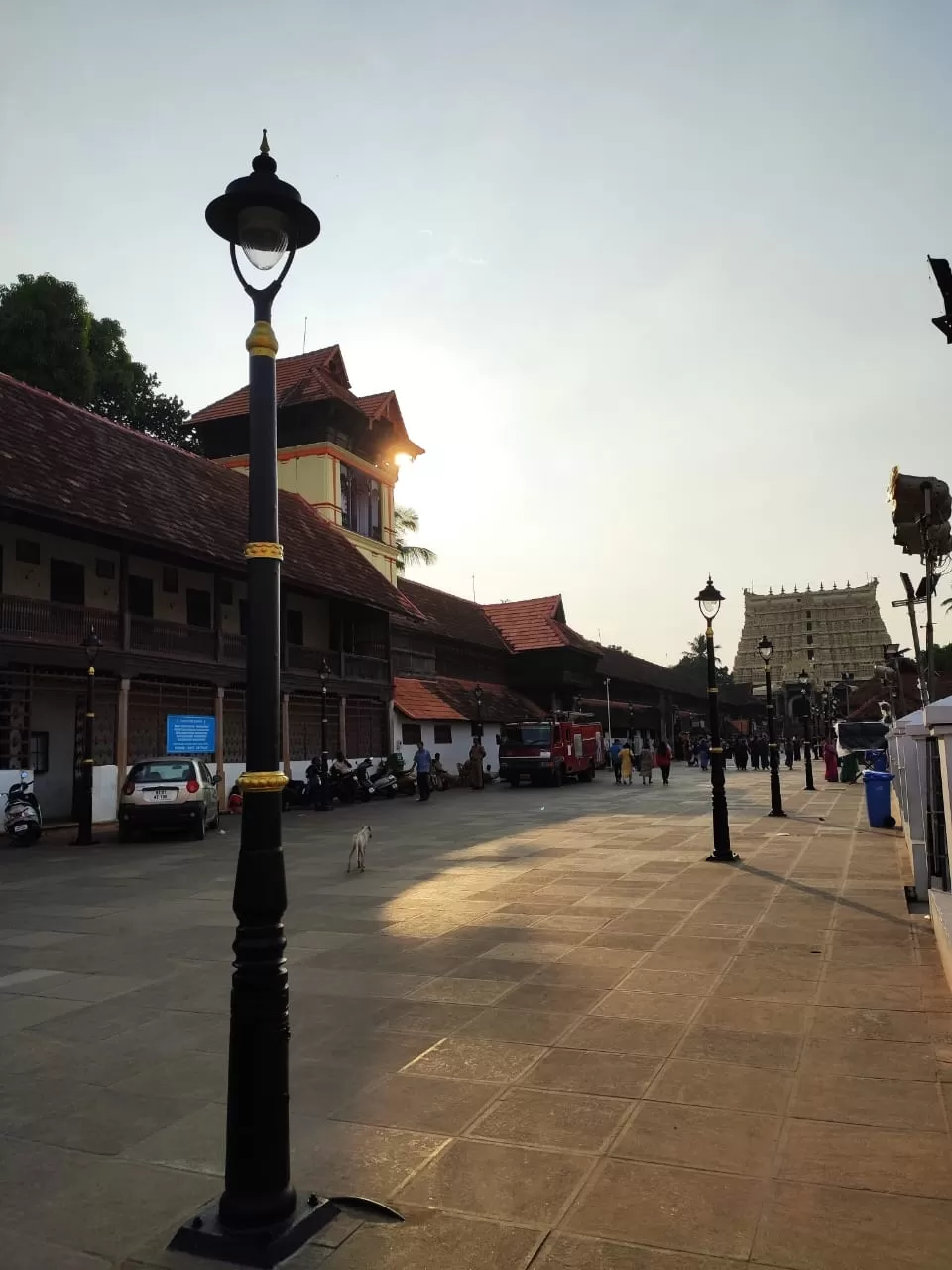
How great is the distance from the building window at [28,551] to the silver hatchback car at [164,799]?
6.38 m

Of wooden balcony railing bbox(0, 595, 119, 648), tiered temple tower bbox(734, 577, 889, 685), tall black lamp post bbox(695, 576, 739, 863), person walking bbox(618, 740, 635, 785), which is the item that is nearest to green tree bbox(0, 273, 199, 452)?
wooden balcony railing bbox(0, 595, 119, 648)

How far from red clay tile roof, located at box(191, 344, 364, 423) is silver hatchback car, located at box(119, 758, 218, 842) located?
1990 centimetres

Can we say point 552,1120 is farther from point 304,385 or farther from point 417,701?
point 304,385

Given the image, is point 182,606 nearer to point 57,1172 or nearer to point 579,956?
point 579,956

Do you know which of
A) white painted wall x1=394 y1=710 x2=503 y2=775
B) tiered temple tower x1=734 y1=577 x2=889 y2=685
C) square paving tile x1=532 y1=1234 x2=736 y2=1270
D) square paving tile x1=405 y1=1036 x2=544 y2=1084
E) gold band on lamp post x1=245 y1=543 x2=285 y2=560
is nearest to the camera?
square paving tile x1=532 y1=1234 x2=736 y2=1270

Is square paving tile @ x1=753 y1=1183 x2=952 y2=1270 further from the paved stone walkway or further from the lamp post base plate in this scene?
the lamp post base plate

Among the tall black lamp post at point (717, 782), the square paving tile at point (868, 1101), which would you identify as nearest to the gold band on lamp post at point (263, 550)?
the square paving tile at point (868, 1101)

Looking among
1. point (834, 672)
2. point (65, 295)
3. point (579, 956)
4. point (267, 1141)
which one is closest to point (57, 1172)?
point (267, 1141)

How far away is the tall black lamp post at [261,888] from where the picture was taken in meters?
3.13

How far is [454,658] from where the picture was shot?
138 ft

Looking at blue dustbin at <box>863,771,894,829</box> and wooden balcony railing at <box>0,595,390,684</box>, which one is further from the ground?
wooden balcony railing at <box>0,595,390,684</box>

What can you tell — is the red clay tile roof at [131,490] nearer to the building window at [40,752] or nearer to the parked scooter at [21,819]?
the building window at [40,752]

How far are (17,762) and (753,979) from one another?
18.1 metres

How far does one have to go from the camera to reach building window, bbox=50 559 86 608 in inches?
850
